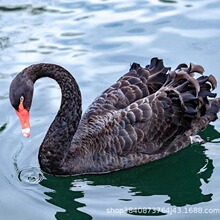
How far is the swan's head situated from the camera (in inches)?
217

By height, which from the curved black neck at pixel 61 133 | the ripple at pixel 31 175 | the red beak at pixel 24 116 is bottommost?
the ripple at pixel 31 175

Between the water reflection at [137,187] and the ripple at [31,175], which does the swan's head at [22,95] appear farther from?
the water reflection at [137,187]

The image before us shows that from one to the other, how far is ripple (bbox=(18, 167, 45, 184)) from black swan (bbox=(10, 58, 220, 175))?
0.06 m

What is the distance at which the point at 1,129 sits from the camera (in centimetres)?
659

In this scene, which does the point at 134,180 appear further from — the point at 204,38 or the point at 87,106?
the point at 204,38

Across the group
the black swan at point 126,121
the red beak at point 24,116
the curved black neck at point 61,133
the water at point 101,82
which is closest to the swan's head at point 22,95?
the red beak at point 24,116

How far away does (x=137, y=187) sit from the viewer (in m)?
5.88

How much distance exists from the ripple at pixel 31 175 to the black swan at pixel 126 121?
65 millimetres

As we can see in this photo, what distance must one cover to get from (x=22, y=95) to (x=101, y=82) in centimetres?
178

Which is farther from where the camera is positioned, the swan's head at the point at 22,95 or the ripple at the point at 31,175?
the ripple at the point at 31,175

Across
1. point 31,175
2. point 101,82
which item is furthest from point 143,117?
point 101,82

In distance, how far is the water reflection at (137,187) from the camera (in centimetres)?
563

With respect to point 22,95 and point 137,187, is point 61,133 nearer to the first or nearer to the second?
point 22,95

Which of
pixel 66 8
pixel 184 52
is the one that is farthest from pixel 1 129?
pixel 66 8
